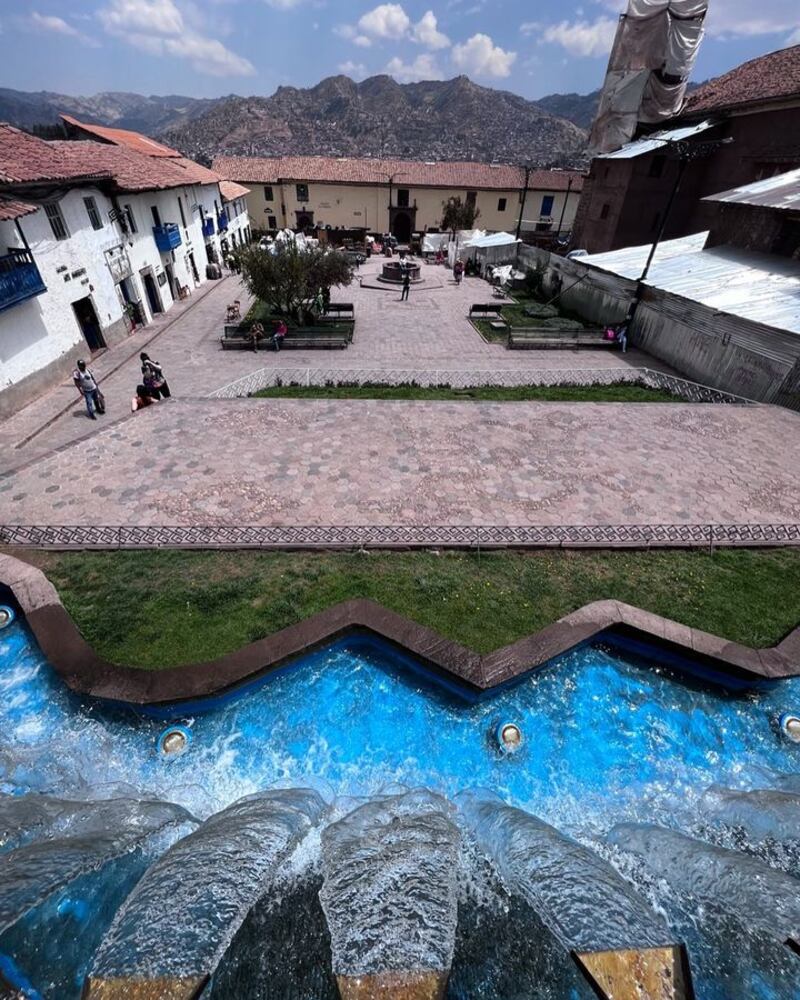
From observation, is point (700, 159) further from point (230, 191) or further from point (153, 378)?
point (230, 191)

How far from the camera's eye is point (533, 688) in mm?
7438

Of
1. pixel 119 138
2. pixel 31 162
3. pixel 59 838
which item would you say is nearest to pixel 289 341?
pixel 31 162

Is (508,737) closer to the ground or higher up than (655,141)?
closer to the ground

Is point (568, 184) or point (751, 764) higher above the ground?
point (568, 184)

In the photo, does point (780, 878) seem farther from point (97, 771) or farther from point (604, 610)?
point (97, 771)

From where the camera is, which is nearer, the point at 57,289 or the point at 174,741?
the point at 174,741

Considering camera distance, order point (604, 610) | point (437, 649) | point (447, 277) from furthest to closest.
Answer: point (447, 277) < point (604, 610) < point (437, 649)

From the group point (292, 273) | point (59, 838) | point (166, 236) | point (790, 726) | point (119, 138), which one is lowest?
point (790, 726)

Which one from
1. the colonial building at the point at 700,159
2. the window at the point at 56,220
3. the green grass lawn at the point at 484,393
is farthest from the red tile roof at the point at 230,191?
the green grass lawn at the point at 484,393

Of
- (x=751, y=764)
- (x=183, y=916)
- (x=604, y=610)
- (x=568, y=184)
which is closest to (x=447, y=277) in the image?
(x=568, y=184)

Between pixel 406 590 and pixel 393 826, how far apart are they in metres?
3.69

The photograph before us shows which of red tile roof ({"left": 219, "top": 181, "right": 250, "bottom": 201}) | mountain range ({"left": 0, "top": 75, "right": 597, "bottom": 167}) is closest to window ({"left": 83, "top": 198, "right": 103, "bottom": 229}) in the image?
red tile roof ({"left": 219, "top": 181, "right": 250, "bottom": 201})

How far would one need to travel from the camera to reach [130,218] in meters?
21.3

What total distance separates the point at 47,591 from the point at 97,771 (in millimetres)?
3329
